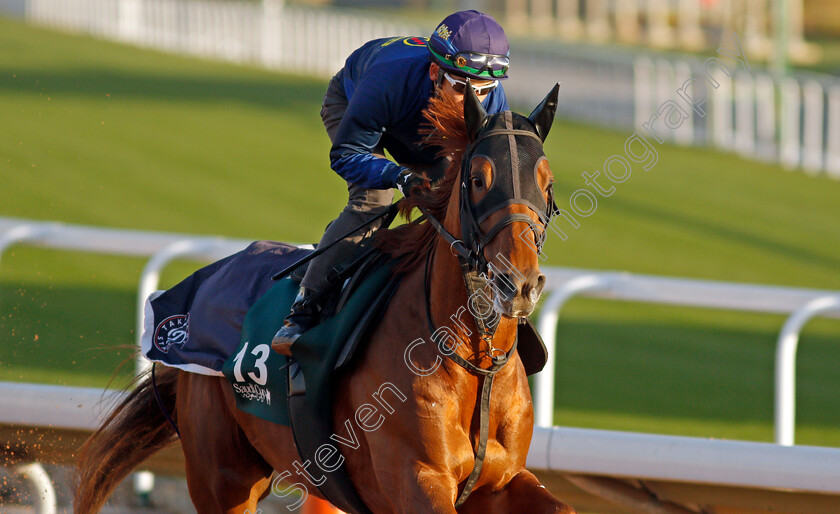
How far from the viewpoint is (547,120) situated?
281 cm

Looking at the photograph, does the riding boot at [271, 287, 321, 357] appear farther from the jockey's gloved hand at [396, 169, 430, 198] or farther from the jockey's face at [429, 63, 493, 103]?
the jockey's face at [429, 63, 493, 103]

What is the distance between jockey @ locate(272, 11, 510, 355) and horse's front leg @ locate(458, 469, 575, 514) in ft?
2.41

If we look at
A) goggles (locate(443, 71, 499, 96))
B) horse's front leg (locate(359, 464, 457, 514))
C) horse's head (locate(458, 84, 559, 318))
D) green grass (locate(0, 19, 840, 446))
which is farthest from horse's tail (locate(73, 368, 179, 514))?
horse's head (locate(458, 84, 559, 318))

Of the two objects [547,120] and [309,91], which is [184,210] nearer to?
[309,91]

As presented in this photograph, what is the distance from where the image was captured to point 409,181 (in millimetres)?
3027

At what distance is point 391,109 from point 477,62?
1.06 ft

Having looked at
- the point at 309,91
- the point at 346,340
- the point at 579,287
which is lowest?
the point at 309,91

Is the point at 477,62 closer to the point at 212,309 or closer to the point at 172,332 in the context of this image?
the point at 212,309

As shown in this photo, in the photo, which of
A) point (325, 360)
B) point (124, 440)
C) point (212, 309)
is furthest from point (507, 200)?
point (124, 440)

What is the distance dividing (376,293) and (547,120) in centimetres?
A: 73

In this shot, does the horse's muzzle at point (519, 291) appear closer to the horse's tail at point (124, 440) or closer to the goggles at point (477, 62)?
the goggles at point (477, 62)

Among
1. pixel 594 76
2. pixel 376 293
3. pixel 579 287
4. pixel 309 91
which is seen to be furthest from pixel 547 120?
pixel 309 91

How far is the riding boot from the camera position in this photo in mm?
3271

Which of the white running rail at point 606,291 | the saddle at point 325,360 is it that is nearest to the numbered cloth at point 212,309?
the saddle at point 325,360
